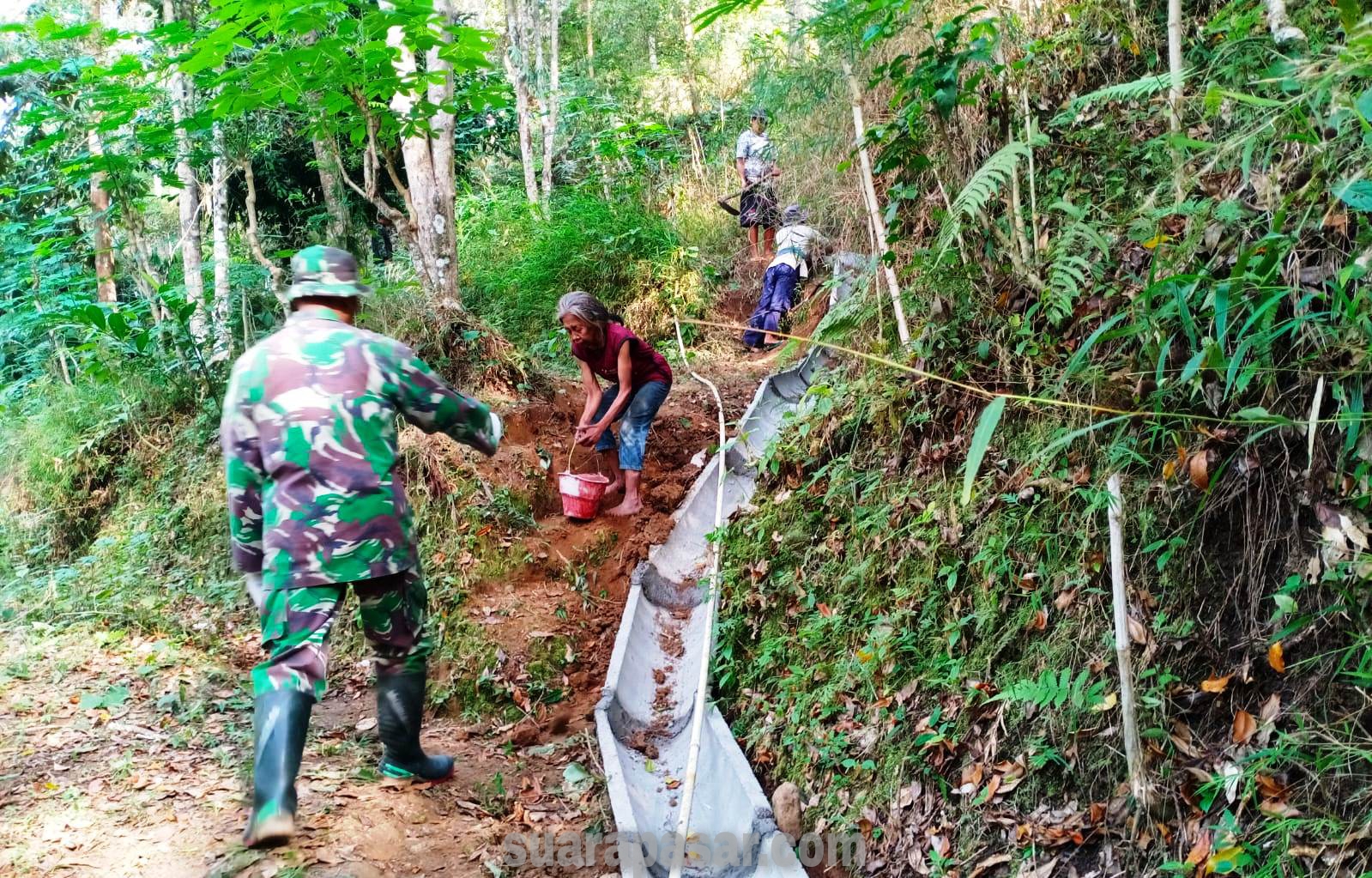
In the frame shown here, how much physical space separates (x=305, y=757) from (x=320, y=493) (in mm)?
1568

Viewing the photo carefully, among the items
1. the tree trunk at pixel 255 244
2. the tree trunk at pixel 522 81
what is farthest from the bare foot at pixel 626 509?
the tree trunk at pixel 522 81

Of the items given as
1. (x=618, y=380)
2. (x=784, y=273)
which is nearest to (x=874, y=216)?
(x=618, y=380)

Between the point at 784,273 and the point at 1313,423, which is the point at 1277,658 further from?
the point at 784,273

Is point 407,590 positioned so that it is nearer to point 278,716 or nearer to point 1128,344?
point 278,716

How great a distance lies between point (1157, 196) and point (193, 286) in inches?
347

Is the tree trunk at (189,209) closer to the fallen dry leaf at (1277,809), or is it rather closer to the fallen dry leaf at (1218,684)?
the fallen dry leaf at (1218,684)

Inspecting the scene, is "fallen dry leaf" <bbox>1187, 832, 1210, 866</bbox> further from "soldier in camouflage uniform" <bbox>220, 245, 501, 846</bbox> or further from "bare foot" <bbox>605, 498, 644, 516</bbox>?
"bare foot" <bbox>605, 498, 644, 516</bbox>

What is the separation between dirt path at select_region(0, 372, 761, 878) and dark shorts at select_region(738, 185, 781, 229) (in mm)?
5172

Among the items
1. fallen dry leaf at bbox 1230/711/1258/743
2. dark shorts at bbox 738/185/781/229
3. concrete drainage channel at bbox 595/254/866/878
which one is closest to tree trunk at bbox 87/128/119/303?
dark shorts at bbox 738/185/781/229

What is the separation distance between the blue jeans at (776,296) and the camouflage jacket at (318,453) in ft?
21.0

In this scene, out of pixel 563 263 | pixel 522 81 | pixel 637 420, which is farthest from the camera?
pixel 522 81

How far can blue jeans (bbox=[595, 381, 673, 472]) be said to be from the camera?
6.50 metres

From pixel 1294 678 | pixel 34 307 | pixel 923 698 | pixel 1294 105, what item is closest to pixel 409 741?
pixel 923 698

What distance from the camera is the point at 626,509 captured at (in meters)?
6.59
